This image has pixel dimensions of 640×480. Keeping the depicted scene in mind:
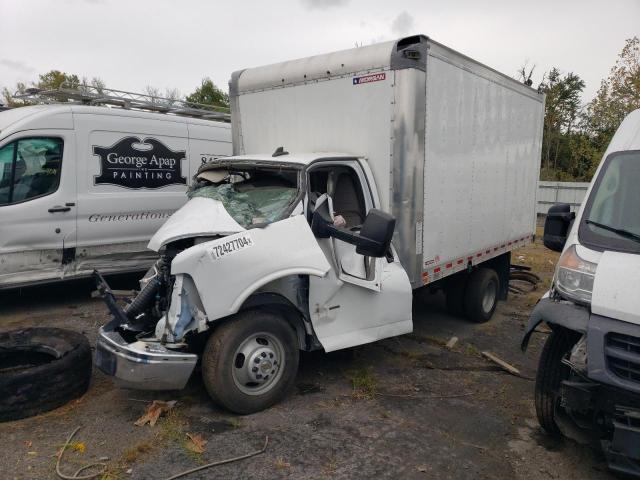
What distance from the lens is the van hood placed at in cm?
398

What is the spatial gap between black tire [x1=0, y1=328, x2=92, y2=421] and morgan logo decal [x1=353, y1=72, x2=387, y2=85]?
3.59 metres

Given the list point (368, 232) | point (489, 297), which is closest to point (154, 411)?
point (368, 232)

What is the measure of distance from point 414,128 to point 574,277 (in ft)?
6.99

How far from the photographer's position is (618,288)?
3125 mm

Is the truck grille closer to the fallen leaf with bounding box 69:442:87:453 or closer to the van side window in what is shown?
the fallen leaf with bounding box 69:442:87:453

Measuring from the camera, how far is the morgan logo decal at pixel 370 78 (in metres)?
4.86

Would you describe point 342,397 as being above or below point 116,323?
below

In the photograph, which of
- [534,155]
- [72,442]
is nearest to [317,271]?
[72,442]

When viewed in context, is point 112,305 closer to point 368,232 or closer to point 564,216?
point 368,232

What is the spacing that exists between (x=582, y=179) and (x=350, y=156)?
2521 centimetres

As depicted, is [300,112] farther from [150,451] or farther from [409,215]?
[150,451]

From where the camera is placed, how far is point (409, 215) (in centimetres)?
498

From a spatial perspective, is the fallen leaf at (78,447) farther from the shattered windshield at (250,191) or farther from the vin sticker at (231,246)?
the shattered windshield at (250,191)

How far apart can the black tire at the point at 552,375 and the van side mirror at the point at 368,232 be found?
4.74 ft
